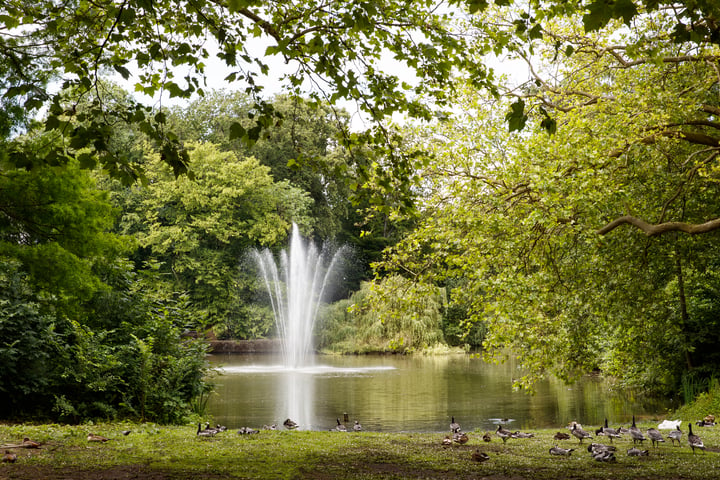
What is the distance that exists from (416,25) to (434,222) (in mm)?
5329

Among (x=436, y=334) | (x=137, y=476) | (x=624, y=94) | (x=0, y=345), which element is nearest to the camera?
(x=137, y=476)

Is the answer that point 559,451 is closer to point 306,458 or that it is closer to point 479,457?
point 479,457

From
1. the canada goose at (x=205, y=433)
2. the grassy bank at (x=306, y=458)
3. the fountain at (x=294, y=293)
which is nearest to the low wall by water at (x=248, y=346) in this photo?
the fountain at (x=294, y=293)

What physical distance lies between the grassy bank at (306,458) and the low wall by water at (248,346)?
28.8m

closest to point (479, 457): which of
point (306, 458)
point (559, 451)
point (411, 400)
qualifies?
point (559, 451)

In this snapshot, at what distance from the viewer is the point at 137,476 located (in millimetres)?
6145

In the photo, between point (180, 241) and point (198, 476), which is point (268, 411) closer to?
point (198, 476)

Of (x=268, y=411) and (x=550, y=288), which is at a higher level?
(x=550, y=288)

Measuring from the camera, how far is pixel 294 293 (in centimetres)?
3709

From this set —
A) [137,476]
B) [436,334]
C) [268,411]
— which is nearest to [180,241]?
[436,334]

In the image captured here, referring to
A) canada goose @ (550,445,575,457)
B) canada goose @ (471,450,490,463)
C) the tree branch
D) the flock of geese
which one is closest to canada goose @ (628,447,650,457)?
the flock of geese

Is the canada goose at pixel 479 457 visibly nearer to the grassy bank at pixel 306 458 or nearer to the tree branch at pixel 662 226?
the grassy bank at pixel 306 458

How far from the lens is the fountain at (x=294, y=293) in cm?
3400

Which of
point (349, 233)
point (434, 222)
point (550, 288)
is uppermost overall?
point (349, 233)
